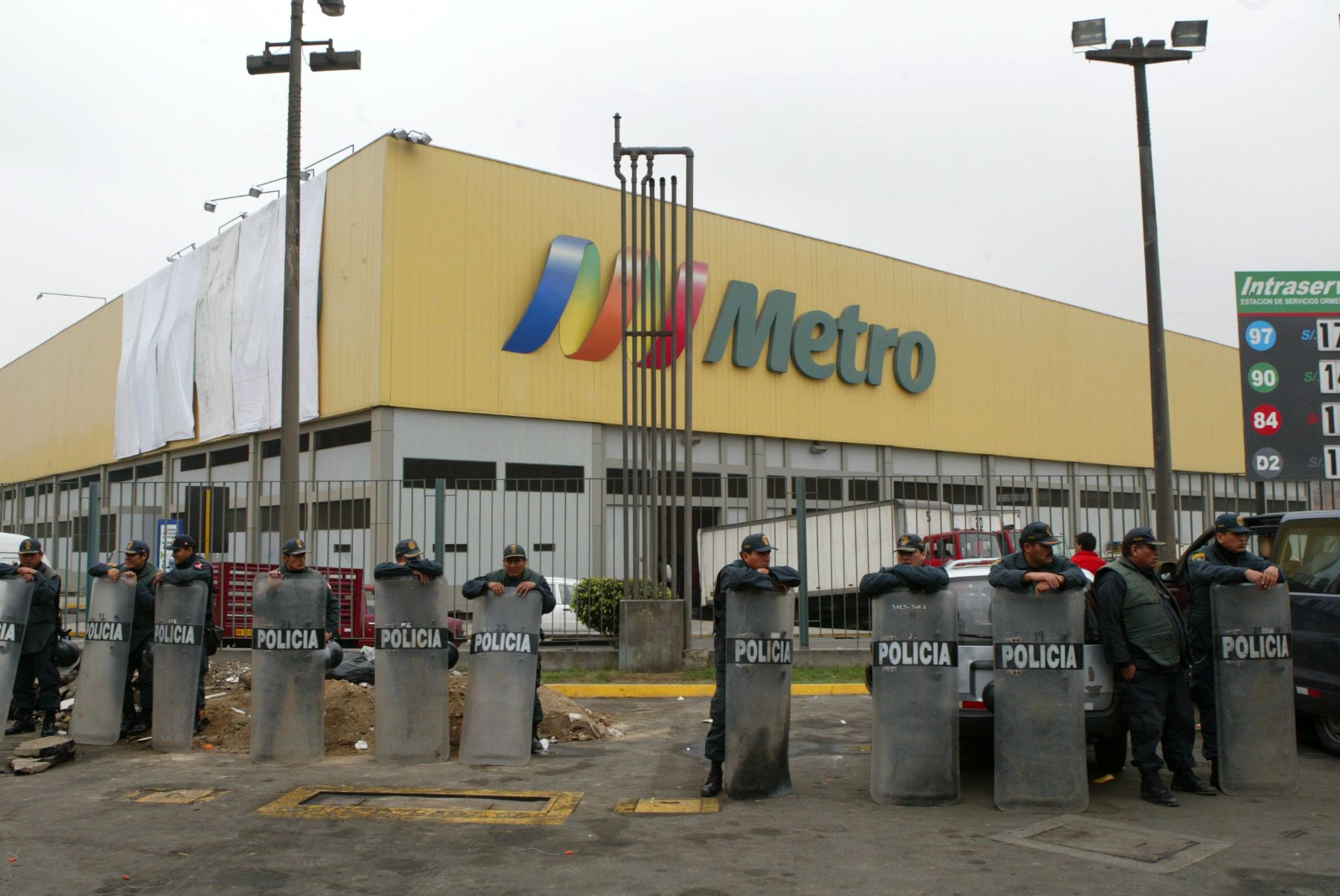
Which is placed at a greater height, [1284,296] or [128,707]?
[1284,296]

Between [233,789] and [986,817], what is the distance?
5.14 metres

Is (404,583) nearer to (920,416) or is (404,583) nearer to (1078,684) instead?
(1078,684)

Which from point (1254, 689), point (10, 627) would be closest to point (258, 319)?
point (10, 627)

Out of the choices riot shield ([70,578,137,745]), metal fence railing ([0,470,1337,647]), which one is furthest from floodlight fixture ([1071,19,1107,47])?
riot shield ([70,578,137,745])

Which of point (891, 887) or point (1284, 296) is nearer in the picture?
point (891, 887)

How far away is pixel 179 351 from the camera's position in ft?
103

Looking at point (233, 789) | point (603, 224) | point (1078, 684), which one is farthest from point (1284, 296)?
point (603, 224)

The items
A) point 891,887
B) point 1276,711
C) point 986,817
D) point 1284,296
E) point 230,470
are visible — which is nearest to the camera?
point 891,887

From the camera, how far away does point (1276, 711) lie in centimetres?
770

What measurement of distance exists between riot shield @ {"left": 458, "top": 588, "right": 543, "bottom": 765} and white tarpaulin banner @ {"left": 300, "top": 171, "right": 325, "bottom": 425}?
59.7 feet

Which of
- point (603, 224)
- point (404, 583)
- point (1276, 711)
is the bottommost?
point (1276, 711)

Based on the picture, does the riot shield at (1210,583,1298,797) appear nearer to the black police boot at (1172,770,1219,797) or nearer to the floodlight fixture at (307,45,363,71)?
the black police boot at (1172,770,1219,797)

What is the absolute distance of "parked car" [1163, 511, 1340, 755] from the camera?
8727mm

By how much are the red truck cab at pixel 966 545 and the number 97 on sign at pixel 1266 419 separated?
464 cm
